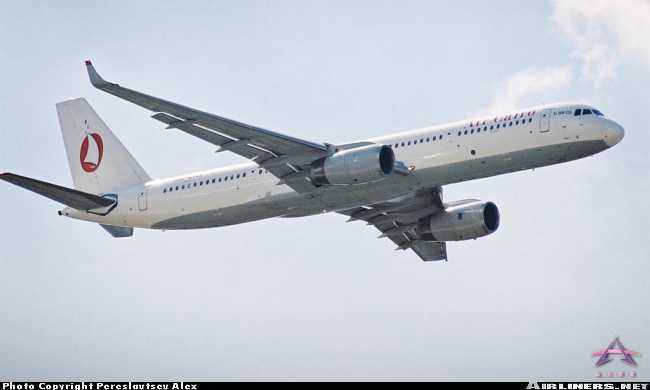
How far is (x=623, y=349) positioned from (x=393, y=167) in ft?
43.6

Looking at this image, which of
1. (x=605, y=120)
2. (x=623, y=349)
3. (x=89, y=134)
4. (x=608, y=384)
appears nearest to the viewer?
(x=608, y=384)

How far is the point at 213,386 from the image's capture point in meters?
41.2

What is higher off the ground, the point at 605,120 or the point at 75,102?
the point at 75,102

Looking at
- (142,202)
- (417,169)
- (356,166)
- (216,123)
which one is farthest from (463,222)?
(142,202)

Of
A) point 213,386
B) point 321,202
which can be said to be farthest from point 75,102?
point 213,386

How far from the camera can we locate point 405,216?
62.0 metres

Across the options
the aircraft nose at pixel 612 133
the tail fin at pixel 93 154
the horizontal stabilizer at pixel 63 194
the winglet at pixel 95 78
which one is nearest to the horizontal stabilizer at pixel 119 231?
the horizontal stabilizer at pixel 63 194

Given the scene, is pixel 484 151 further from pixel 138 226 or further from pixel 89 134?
pixel 89 134

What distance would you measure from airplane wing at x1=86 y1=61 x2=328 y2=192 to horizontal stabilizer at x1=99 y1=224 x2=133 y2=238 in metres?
10.7

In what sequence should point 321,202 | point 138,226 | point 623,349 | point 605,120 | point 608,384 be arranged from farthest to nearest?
point 138,226
point 321,202
point 605,120
point 623,349
point 608,384

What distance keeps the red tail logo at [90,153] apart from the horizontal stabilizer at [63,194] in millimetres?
4361

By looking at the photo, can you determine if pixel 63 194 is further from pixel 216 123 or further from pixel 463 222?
pixel 463 222

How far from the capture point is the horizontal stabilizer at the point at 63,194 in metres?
53.8

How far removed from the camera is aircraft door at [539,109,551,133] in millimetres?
51125
